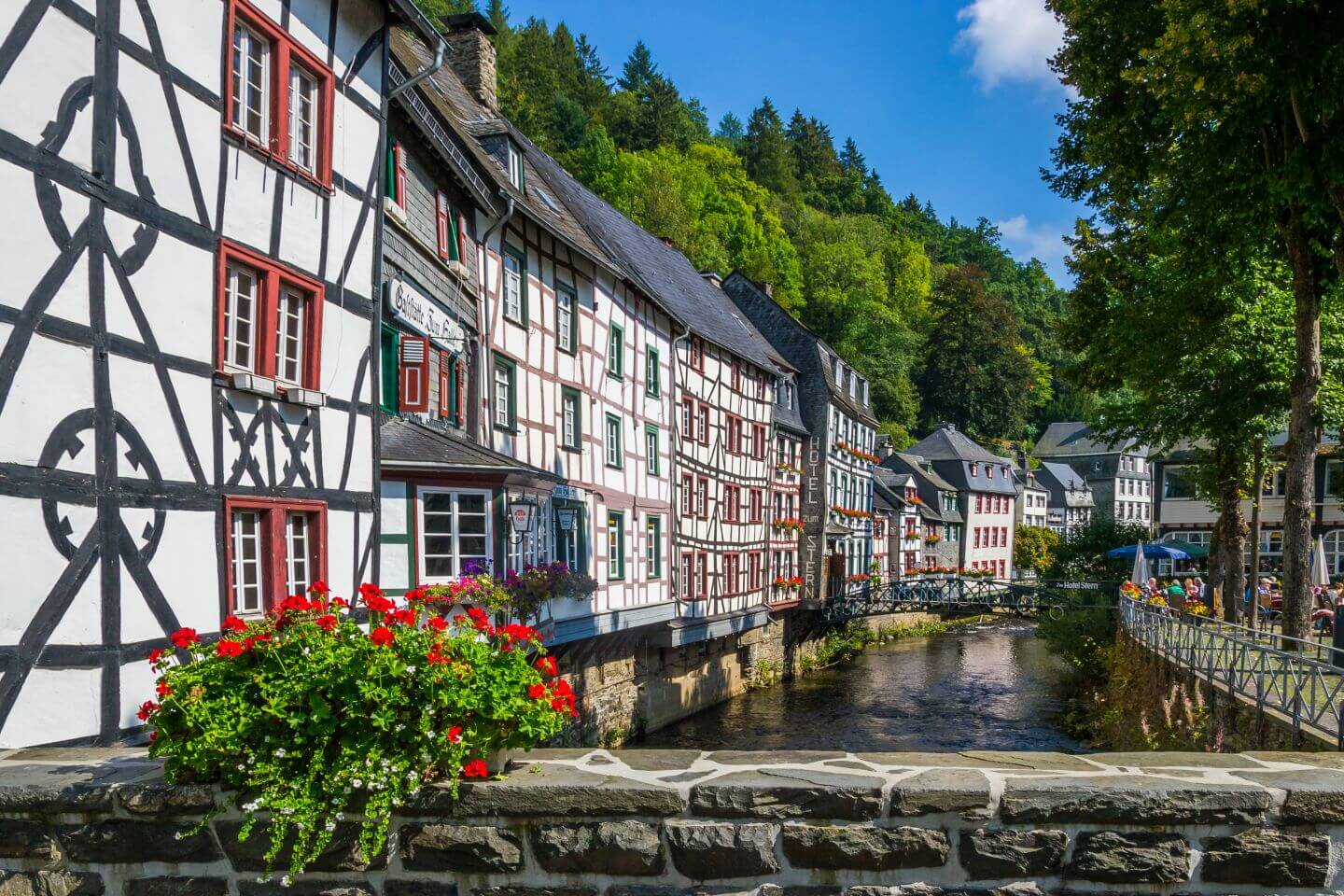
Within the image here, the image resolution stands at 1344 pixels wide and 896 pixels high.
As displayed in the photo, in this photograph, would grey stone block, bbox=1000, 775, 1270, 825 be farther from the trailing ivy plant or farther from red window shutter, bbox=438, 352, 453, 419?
red window shutter, bbox=438, 352, 453, 419

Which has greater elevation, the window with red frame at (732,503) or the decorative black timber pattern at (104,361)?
→ the decorative black timber pattern at (104,361)

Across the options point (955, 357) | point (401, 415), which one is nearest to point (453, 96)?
point (401, 415)

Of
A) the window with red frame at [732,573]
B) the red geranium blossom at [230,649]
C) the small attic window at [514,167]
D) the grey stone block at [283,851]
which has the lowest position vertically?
the window with red frame at [732,573]

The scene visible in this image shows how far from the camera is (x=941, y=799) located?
364 cm

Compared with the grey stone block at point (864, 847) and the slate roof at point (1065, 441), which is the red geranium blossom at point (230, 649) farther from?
the slate roof at point (1065, 441)

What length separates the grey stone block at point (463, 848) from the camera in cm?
371

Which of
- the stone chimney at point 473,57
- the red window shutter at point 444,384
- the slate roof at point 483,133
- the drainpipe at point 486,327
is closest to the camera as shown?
the red window shutter at point 444,384

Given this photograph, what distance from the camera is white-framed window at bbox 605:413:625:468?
2181 centimetres

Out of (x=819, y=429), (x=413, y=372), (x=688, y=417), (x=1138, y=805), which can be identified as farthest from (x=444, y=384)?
(x=819, y=429)

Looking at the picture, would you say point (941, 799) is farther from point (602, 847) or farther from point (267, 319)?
point (267, 319)

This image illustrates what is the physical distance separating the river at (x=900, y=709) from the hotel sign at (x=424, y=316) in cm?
1174

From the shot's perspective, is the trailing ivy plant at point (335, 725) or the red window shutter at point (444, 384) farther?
the red window shutter at point (444, 384)

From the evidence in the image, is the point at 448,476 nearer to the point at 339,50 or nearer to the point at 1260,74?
the point at 339,50

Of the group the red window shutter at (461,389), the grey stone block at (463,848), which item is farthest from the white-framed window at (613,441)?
the grey stone block at (463,848)
